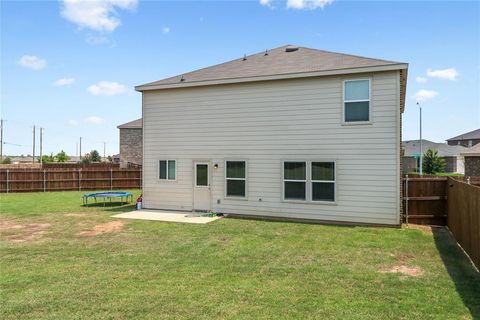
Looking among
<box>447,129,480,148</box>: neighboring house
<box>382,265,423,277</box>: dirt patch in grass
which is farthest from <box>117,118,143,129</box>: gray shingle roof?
<box>447,129,480,148</box>: neighboring house

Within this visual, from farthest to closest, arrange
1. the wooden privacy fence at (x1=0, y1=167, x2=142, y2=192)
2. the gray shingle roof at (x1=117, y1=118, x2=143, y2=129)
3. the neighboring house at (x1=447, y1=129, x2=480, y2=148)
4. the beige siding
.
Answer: the neighboring house at (x1=447, y1=129, x2=480, y2=148), the gray shingle roof at (x1=117, y1=118, x2=143, y2=129), the wooden privacy fence at (x1=0, y1=167, x2=142, y2=192), the beige siding

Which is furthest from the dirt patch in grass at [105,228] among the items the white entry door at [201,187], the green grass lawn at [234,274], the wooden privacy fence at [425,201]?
the wooden privacy fence at [425,201]

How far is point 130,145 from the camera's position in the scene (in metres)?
31.0

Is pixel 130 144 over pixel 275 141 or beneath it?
over

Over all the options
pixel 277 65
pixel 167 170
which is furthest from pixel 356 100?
pixel 167 170

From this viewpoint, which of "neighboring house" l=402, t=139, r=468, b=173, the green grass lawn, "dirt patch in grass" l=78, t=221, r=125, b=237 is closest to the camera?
the green grass lawn

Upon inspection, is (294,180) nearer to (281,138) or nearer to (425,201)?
(281,138)

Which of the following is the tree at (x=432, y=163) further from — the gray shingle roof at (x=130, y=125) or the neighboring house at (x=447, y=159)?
the gray shingle roof at (x=130, y=125)

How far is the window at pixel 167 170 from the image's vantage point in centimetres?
1271

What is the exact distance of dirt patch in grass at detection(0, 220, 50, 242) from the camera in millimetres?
8250

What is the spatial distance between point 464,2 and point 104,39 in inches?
514

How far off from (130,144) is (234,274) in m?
27.7

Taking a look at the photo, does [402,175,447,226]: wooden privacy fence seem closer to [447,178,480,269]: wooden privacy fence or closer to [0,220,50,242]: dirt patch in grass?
[447,178,480,269]: wooden privacy fence

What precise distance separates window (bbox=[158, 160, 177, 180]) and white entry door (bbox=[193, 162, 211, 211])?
950mm
